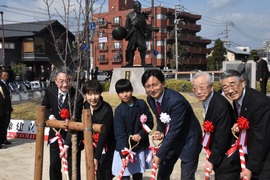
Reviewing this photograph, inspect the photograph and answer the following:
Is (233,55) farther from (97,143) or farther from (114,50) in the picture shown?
(97,143)

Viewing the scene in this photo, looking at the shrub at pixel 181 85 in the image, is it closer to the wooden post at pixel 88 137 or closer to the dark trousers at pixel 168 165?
the dark trousers at pixel 168 165

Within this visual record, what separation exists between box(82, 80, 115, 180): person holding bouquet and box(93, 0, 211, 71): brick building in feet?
139

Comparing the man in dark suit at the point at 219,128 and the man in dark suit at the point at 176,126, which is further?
the man in dark suit at the point at 176,126

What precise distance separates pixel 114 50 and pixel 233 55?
2694 centimetres

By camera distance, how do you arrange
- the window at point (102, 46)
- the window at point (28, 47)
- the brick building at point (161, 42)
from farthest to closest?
the window at point (102, 46) < the brick building at point (161, 42) < the window at point (28, 47)

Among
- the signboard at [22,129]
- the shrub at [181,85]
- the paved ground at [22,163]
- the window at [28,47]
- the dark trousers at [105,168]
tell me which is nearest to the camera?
the dark trousers at [105,168]

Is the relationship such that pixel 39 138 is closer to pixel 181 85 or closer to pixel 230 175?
pixel 230 175

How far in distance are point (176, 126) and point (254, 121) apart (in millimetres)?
720

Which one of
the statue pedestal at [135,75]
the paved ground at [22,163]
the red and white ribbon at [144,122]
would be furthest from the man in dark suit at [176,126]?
the statue pedestal at [135,75]

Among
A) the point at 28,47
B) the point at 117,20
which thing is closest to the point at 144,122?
the point at 28,47

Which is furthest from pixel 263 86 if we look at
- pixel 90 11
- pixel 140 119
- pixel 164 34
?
pixel 164 34

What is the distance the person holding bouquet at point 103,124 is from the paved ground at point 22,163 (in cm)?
134

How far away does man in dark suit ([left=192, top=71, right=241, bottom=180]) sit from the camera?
2.95 metres

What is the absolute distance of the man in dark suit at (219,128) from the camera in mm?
2951
